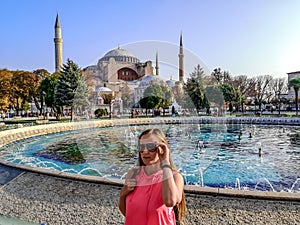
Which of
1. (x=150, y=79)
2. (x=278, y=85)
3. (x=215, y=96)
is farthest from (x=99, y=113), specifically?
(x=278, y=85)

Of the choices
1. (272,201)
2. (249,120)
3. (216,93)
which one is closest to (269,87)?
(216,93)

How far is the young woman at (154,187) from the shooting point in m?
1.80

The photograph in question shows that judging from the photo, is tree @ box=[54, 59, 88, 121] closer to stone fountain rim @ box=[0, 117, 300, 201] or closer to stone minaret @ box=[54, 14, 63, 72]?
stone fountain rim @ box=[0, 117, 300, 201]

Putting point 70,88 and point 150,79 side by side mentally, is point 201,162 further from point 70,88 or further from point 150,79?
point 70,88

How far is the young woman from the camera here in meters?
1.80

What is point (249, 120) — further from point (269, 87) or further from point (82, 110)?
point (269, 87)

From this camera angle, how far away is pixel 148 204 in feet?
5.98

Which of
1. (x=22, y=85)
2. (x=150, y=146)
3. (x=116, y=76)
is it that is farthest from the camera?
(x=22, y=85)

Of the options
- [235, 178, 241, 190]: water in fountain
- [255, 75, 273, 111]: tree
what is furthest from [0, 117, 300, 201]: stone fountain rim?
[255, 75, 273, 111]: tree

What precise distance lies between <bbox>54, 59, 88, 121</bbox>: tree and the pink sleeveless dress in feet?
97.7

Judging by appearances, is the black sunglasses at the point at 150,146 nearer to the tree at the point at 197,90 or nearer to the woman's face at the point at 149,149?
the woman's face at the point at 149,149

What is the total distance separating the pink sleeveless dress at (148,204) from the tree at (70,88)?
2979 cm

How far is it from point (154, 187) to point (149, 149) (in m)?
0.24

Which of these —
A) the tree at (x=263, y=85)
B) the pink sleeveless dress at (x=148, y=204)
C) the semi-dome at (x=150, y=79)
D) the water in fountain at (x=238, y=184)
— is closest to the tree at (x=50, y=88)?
the semi-dome at (x=150, y=79)
